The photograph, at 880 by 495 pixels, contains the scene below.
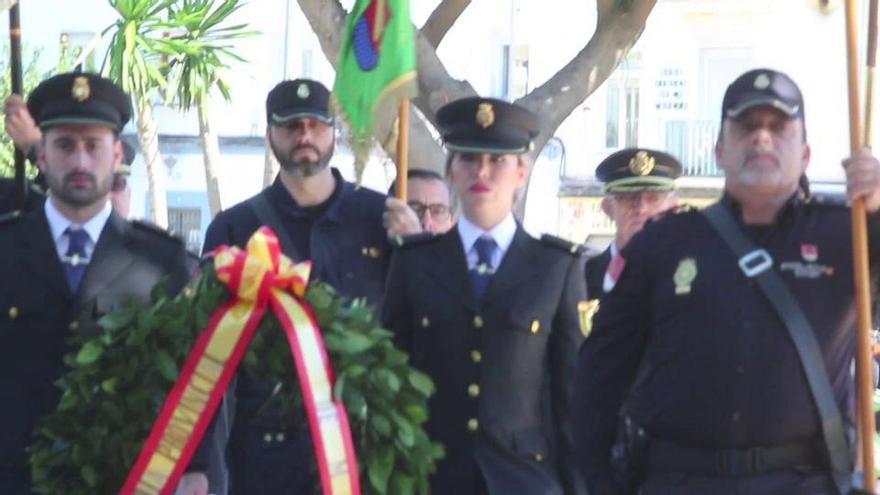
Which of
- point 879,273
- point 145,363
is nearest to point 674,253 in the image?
point 879,273

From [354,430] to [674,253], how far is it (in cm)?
122

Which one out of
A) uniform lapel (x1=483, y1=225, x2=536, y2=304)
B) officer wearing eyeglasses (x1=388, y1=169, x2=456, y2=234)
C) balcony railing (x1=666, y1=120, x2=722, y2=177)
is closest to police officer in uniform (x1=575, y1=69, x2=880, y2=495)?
uniform lapel (x1=483, y1=225, x2=536, y2=304)

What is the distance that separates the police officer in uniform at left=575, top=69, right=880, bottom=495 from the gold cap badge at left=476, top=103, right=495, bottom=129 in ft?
3.14

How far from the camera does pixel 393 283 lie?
278 inches

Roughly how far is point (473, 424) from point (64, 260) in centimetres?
153

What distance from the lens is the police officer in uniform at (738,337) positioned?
5.86 meters

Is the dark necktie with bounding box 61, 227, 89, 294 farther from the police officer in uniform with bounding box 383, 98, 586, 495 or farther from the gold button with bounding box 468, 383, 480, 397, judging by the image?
the gold button with bounding box 468, 383, 480, 397

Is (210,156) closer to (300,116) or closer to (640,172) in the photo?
(640,172)

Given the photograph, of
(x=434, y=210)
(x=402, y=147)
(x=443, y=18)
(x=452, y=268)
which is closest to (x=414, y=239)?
(x=452, y=268)

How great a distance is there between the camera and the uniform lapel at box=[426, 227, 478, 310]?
692cm

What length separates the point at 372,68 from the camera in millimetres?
8109

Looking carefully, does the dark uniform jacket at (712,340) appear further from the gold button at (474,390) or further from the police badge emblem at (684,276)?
the gold button at (474,390)

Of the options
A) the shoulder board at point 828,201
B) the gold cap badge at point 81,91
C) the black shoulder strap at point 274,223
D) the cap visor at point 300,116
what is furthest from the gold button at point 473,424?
the gold cap badge at point 81,91

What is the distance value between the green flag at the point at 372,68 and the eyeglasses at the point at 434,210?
159 cm
